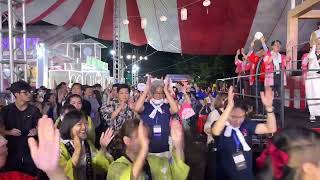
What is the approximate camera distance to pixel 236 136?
3084mm

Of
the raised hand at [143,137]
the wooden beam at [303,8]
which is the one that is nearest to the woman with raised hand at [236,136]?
the raised hand at [143,137]

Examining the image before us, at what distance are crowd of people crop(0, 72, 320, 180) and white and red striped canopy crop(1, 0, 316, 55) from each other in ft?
23.4

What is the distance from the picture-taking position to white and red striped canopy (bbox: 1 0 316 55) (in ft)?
39.1

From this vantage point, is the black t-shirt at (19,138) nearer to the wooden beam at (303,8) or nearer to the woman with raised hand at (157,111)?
the woman with raised hand at (157,111)

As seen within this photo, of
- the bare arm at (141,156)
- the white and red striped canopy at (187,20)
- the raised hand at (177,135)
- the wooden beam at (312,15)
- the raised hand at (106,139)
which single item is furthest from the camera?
the white and red striped canopy at (187,20)

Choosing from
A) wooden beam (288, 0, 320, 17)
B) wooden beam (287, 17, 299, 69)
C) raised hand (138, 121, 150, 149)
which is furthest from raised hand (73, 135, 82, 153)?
wooden beam (287, 17, 299, 69)

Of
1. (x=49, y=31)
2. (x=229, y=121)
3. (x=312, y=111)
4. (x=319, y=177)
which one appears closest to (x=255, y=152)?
(x=312, y=111)

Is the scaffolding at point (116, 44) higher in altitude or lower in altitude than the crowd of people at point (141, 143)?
higher

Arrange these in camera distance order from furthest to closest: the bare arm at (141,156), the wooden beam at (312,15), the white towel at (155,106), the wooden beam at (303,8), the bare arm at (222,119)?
the wooden beam at (312,15), the wooden beam at (303,8), the white towel at (155,106), the bare arm at (222,119), the bare arm at (141,156)

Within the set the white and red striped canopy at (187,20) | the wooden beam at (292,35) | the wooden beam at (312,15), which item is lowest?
the wooden beam at (292,35)

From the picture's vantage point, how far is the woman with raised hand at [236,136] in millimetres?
3051

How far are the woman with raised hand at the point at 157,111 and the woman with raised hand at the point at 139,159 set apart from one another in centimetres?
122

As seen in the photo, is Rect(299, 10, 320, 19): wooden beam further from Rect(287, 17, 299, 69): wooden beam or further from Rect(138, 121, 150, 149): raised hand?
Rect(138, 121, 150, 149): raised hand

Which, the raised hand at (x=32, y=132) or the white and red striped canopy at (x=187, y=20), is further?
the white and red striped canopy at (x=187, y=20)
